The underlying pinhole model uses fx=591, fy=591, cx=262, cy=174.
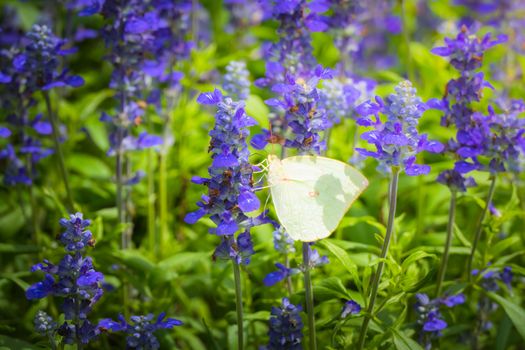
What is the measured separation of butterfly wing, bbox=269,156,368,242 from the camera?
2979mm

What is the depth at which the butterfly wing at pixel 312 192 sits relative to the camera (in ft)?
9.77

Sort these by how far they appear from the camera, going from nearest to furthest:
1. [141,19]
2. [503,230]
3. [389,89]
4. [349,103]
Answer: [141,19]
[349,103]
[503,230]
[389,89]

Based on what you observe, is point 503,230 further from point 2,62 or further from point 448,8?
point 2,62

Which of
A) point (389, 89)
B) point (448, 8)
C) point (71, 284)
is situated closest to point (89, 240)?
point (71, 284)

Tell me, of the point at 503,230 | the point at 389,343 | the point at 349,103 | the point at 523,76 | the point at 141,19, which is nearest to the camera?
the point at 389,343

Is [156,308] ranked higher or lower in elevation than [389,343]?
higher

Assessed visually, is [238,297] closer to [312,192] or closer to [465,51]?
[312,192]

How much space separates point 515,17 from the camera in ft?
20.9

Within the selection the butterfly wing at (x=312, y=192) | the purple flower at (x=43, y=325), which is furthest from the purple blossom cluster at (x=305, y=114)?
the purple flower at (x=43, y=325)

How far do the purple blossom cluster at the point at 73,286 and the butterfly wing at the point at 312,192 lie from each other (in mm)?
996

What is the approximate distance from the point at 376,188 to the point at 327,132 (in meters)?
1.05

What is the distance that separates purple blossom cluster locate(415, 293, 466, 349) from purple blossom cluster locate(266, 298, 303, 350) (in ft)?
2.42

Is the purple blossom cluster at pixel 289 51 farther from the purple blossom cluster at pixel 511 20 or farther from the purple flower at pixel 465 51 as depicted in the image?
the purple blossom cluster at pixel 511 20

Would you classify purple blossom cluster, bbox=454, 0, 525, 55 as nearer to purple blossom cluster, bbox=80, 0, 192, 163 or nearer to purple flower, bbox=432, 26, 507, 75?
purple flower, bbox=432, 26, 507, 75
